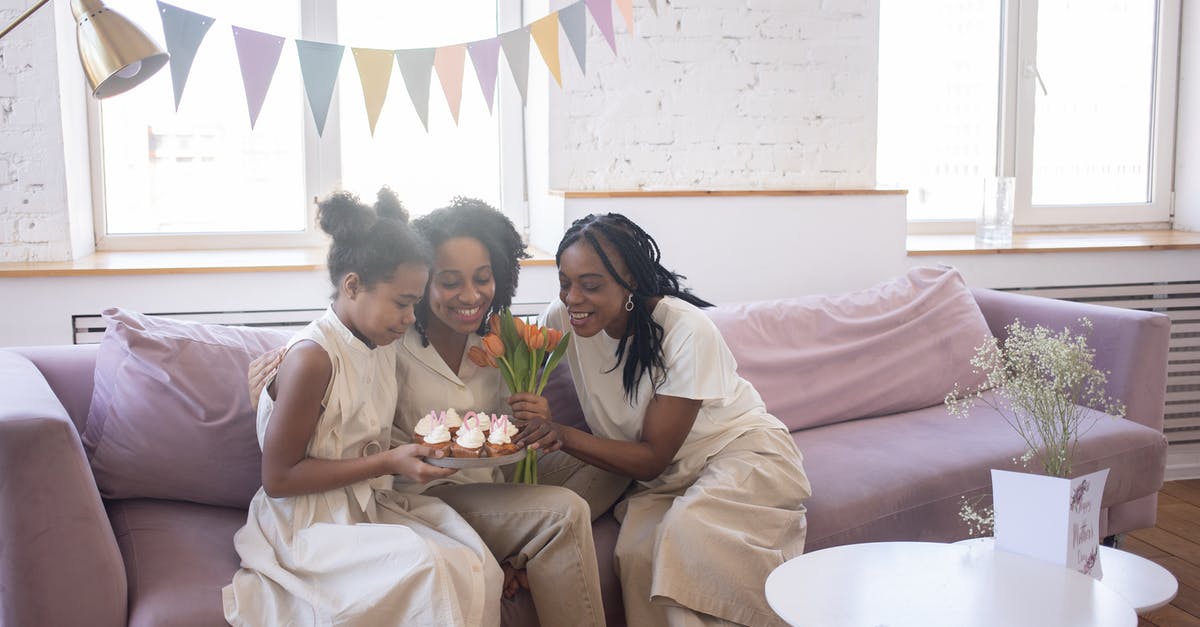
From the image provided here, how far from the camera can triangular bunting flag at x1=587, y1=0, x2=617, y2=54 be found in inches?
119

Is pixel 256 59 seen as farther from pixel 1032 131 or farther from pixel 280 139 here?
pixel 1032 131

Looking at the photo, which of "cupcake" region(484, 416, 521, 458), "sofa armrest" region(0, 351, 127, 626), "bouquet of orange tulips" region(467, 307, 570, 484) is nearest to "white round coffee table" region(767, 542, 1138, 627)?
"cupcake" region(484, 416, 521, 458)

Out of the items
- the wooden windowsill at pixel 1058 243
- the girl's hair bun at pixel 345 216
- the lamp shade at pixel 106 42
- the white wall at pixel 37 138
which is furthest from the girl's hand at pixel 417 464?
the wooden windowsill at pixel 1058 243

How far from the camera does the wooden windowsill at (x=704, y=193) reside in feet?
10.0

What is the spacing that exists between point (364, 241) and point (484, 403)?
0.42 metres

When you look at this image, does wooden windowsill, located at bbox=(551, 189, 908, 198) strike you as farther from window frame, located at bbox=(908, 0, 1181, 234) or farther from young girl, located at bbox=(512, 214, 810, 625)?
young girl, located at bbox=(512, 214, 810, 625)

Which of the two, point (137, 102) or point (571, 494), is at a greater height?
point (137, 102)

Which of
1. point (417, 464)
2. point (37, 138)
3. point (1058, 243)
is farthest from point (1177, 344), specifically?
point (37, 138)

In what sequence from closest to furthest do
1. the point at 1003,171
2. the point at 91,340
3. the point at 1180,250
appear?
the point at 91,340 < the point at 1180,250 < the point at 1003,171

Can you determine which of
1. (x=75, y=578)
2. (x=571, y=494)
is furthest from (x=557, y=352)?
(x=75, y=578)

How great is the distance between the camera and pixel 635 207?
310cm

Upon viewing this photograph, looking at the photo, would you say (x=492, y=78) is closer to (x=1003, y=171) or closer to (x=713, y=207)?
(x=713, y=207)

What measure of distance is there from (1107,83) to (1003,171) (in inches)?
22.1

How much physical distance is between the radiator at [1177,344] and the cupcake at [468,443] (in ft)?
8.24
